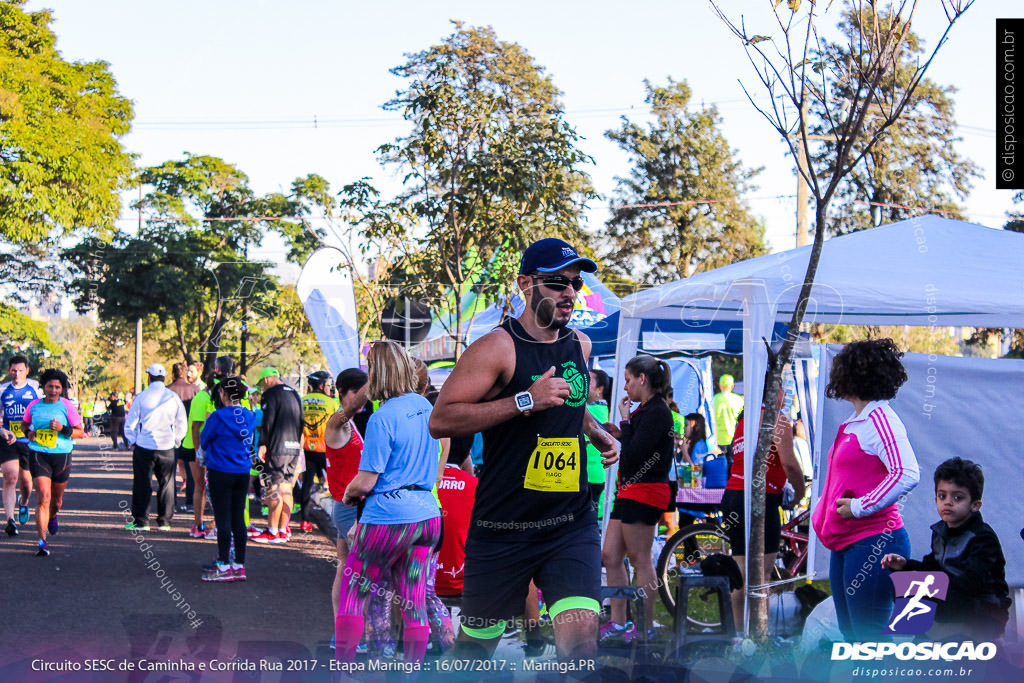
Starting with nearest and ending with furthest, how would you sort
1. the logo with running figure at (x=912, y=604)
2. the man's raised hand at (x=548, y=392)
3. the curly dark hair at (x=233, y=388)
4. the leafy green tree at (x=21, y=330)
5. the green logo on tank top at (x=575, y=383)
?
the man's raised hand at (x=548, y=392) < the green logo on tank top at (x=575, y=383) < the logo with running figure at (x=912, y=604) < the curly dark hair at (x=233, y=388) < the leafy green tree at (x=21, y=330)

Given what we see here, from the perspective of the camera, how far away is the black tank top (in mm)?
3785

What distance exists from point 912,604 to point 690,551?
3.39 meters

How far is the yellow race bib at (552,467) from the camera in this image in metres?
3.79

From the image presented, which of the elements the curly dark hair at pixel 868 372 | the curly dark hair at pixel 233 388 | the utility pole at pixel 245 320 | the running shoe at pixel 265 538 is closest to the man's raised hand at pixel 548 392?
the curly dark hair at pixel 868 372

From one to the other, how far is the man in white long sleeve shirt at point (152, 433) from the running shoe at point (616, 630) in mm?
6815

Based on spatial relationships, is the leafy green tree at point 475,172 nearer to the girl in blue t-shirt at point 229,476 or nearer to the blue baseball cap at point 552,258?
the girl in blue t-shirt at point 229,476

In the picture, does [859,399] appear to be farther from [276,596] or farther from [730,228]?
[730,228]

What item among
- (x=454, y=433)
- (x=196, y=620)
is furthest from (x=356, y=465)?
(x=454, y=433)

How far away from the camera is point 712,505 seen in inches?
352

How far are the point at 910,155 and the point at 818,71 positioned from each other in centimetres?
2754

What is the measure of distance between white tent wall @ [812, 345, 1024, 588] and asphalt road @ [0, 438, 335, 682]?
12.8ft

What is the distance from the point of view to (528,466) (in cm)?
379

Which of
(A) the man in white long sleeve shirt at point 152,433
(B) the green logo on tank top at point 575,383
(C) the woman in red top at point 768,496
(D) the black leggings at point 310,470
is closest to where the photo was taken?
(B) the green logo on tank top at point 575,383

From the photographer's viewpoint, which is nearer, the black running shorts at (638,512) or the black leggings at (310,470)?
the black running shorts at (638,512)
